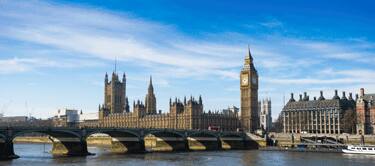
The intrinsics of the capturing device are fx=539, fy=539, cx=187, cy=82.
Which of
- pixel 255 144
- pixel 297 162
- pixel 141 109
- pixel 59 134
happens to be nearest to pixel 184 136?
pixel 255 144

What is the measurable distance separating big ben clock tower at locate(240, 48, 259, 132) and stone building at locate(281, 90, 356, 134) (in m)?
9.66

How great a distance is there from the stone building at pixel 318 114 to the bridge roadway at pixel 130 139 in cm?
2869

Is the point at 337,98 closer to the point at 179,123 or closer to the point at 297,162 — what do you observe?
the point at 179,123

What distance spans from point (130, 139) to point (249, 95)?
60.1 metres

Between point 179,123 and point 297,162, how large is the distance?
89325 millimetres

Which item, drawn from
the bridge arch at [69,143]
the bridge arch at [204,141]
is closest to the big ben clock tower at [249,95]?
the bridge arch at [204,141]

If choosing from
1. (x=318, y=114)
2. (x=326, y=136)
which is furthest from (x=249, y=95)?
(x=326, y=136)

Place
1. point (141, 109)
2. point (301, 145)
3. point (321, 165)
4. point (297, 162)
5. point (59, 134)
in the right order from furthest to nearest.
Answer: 1. point (141, 109)
2. point (301, 145)
3. point (59, 134)
4. point (297, 162)
5. point (321, 165)

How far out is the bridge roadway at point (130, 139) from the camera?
81.1 meters

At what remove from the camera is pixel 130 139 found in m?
107

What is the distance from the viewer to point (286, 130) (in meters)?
161

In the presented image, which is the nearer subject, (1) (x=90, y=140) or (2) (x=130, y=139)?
(2) (x=130, y=139)

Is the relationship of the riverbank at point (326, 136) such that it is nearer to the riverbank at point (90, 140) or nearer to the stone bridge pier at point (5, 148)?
the riverbank at point (90, 140)

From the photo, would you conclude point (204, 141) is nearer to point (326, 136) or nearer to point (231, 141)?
point (231, 141)
